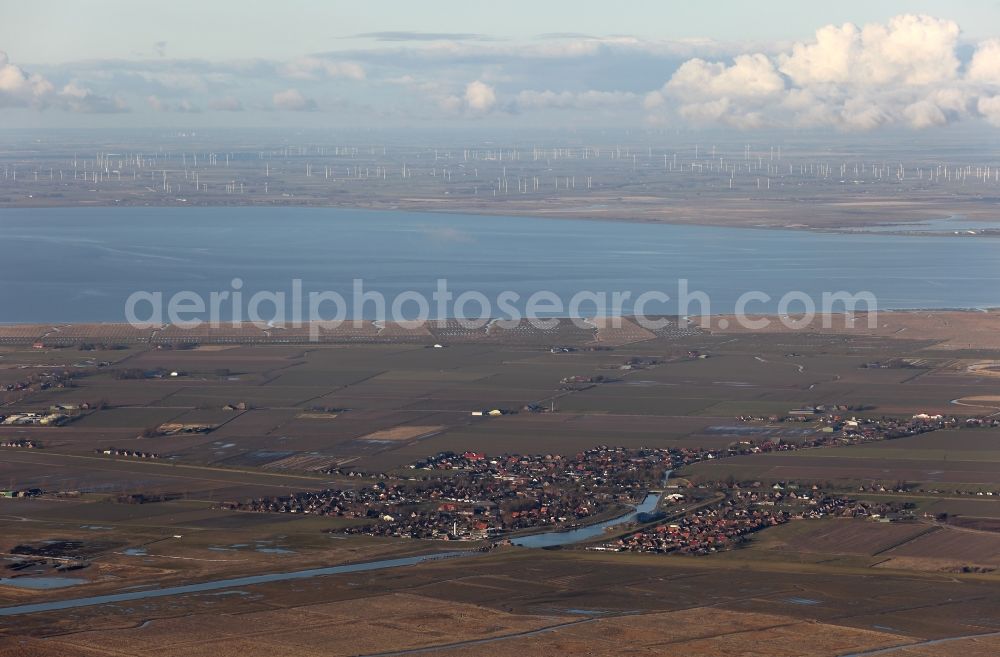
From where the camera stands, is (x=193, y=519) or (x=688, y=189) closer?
(x=193, y=519)

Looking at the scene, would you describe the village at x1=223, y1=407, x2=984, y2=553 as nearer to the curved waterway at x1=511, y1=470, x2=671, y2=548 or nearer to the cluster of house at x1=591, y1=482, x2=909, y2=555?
the cluster of house at x1=591, y1=482, x2=909, y2=555

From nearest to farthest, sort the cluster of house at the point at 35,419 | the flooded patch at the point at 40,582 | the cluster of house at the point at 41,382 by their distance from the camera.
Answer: the flooded patch at the point at 40,582 → the cluster of house at the point at 35,419 → the cluster of house at the point at 41,382

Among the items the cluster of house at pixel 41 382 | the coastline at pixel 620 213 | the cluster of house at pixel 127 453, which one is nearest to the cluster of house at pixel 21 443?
the cluster of house at pixel 127 453

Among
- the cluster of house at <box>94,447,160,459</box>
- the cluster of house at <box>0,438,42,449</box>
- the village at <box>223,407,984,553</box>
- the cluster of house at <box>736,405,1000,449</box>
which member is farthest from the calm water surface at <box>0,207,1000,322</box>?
the village at <box>223,407,984,553</box>

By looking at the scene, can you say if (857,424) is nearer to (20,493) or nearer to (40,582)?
(20,493)

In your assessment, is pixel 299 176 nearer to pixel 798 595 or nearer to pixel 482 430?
pixel 482 430

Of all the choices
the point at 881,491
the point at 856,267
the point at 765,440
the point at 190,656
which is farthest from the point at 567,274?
the point at 190,656

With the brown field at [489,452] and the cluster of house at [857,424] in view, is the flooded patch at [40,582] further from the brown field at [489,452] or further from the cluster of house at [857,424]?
the cluster of house at [857,424]

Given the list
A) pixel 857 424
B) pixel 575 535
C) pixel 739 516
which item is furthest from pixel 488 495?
pixel 857 424
